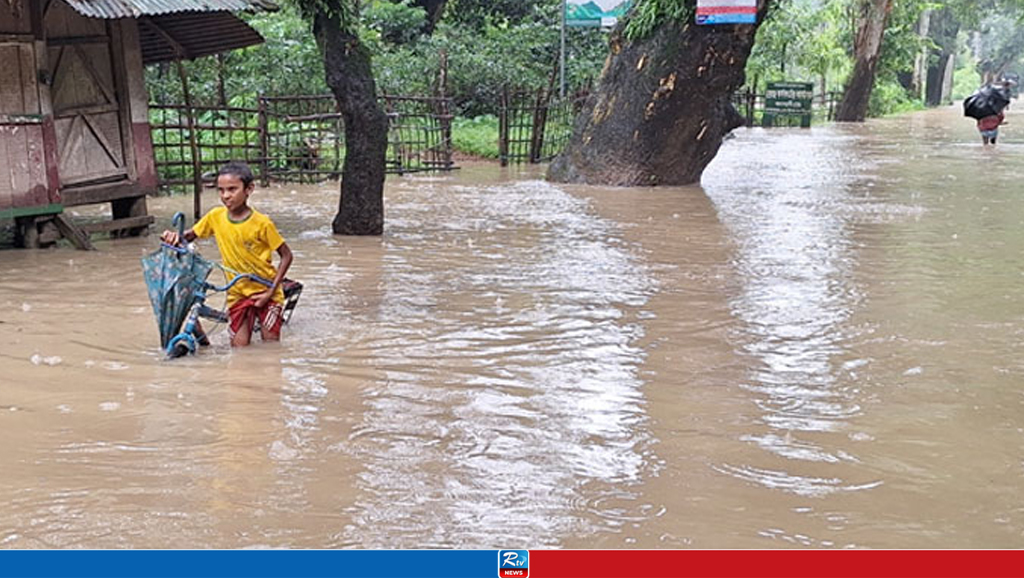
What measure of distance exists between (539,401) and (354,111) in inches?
239

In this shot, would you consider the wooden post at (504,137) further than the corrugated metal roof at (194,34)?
Yes

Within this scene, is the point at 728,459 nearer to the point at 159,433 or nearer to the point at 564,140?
the point at 159,433

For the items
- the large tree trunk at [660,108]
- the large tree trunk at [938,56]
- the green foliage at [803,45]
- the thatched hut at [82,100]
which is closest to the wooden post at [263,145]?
the thatched hut at [82,100]

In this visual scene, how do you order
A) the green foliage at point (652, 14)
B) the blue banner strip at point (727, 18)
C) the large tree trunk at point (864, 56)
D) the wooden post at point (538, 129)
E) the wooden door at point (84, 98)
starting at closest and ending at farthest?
the wooden door at point (84, 98) < the blue banner strip at point (727, 18) < the green foliage at point (652, 14) < the wooden post at point (538, 129) < the large tree trunk at point (864, 56)

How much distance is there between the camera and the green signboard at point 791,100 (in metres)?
35.4

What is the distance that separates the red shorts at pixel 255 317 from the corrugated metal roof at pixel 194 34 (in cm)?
558

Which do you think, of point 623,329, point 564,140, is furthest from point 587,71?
point 623,329

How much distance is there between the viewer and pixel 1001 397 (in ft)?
18.8

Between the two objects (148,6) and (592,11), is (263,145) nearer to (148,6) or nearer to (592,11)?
(148,6)

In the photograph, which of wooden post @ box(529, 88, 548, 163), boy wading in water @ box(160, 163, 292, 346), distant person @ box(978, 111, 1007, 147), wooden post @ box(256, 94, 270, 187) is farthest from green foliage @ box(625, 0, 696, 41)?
distant person @ box(978, 111, 1007, 147)

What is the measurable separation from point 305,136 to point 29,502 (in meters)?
13.6
